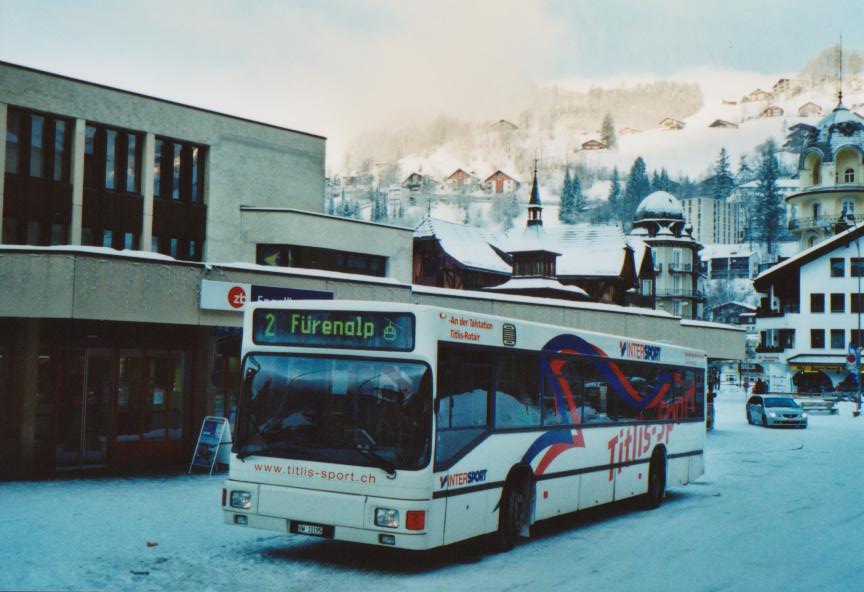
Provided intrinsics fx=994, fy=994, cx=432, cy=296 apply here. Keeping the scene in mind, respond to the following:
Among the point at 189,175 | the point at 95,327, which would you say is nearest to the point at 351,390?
the point at 95,327

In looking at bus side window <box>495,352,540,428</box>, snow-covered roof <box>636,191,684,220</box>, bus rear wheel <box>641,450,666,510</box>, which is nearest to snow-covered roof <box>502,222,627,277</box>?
snow-covered roof <box>636,191,684,220</box>

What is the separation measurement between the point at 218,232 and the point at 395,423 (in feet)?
54.5

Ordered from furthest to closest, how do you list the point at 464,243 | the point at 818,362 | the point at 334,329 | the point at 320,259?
the point at 818,362
the point at 464,243
the point at 320,259
the point at 334,329

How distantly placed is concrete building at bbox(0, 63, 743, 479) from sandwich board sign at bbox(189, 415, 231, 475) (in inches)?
34.3

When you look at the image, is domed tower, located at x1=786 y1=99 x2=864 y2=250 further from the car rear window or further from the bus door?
the bus door

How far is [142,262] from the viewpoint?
17.8 m

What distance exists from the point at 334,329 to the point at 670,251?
4488 inches

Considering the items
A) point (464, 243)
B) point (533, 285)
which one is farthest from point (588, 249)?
point (533, 285)

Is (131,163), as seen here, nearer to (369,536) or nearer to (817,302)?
(369,536)

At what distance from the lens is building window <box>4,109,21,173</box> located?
2138 centimetres

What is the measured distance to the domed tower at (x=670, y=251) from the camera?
120125 mm

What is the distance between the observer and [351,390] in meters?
10.4

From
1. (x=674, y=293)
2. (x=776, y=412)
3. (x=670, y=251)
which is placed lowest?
(x=776, y=412)

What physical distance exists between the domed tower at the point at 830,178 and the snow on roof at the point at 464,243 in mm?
40295
